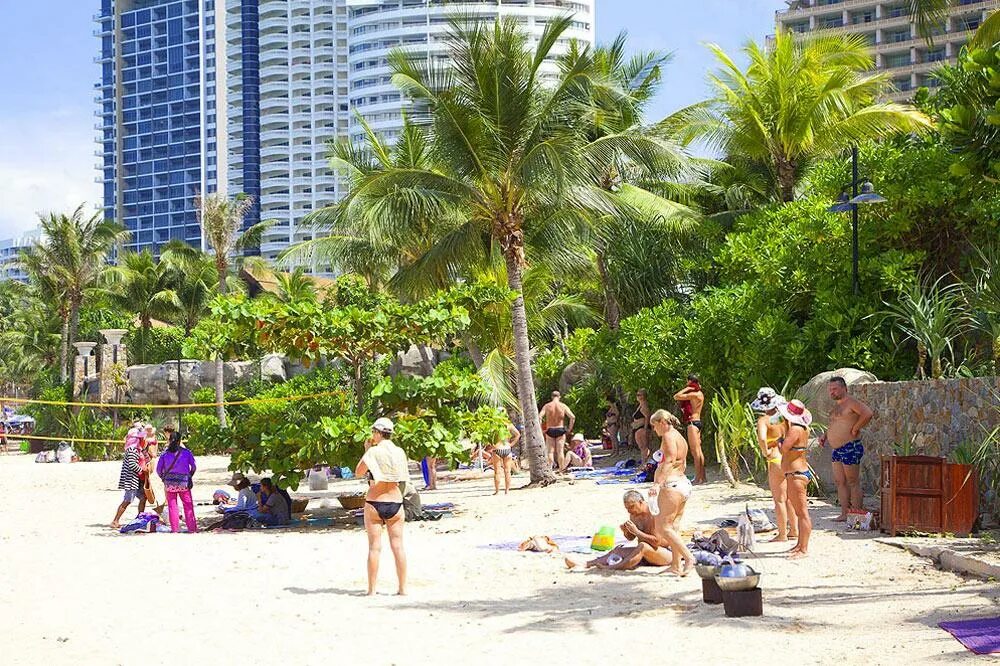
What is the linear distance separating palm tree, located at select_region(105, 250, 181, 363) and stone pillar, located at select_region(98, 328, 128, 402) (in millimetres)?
6278

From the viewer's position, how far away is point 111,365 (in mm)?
36969

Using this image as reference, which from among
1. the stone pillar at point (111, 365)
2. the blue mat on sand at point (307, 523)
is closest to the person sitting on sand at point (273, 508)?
the blue mat on sand at point (307, 523)

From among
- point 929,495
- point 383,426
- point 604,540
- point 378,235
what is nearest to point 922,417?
point 929,495

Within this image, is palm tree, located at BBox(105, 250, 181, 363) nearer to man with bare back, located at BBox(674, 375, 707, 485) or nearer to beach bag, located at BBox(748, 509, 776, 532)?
man with bare back, located at BBox(674, 375, 707, 485)

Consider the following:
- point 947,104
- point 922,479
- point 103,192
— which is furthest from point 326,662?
point 103,192

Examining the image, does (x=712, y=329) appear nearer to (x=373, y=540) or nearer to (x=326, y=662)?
(x=373, y=540)

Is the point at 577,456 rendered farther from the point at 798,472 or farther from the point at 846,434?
the point at 798,472

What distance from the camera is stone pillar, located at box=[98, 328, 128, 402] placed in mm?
36656

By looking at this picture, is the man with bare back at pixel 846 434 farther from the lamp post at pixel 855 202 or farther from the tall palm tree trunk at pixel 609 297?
the tall palm tree trunk at pixel 609 297

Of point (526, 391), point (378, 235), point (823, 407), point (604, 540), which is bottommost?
point (604, 540)

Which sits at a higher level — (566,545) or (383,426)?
(383,426)

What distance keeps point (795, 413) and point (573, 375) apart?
1798cm

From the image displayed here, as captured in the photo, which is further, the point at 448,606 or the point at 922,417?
the point at 922,417

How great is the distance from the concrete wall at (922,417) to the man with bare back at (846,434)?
0.85 meters
